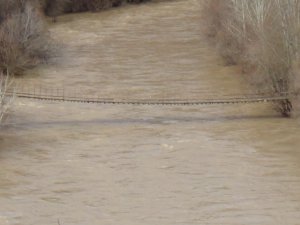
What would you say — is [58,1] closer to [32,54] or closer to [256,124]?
[32,54]

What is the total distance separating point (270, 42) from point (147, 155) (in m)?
4.52

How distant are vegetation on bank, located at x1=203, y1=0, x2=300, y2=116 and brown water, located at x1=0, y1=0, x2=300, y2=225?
0.67 m

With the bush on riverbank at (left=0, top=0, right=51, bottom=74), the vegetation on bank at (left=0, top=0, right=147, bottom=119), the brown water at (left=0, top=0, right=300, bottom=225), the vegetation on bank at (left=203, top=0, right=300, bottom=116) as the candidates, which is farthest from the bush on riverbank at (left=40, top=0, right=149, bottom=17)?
the vegetation on bank at (left=203, top=0, right=300, bottom=116)

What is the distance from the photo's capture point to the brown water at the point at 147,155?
12.3m

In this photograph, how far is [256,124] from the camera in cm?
1752

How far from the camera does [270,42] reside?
18203 mm

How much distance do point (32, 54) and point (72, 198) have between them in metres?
12.7

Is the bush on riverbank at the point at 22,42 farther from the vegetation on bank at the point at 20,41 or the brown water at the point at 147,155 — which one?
the brown water at the point at 147,155

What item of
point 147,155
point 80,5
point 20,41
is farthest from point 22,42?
point 80,5

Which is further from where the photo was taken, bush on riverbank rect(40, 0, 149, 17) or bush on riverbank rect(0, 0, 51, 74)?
bush on riverbank rect(40, 0, 149, 17)

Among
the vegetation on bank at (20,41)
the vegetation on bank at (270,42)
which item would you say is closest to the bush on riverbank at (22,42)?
the vegetation on bank at (20,41)

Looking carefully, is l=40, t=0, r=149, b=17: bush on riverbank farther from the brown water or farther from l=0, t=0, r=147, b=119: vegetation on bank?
the brown water

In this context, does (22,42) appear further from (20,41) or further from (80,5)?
(80,5)

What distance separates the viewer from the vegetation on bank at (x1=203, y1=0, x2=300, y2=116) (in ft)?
58.1
